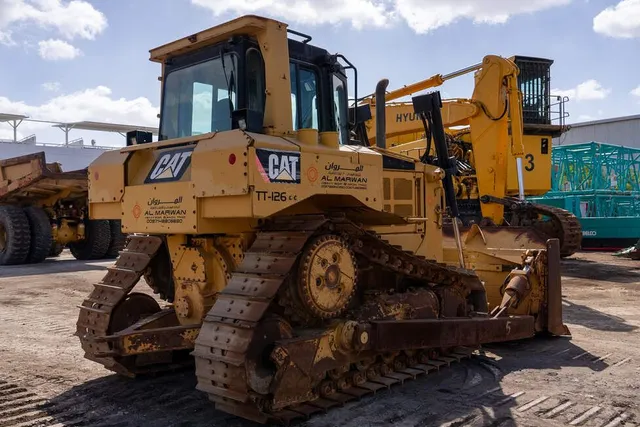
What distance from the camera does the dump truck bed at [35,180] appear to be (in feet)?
52.9

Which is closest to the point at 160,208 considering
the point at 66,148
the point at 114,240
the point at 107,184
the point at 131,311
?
the point at 107,184

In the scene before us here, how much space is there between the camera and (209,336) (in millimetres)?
4398

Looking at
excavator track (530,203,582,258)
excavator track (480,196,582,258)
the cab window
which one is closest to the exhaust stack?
the cab window

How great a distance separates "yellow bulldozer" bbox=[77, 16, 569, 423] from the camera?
177 inches

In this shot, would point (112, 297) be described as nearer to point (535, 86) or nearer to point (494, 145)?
point (494, 145)

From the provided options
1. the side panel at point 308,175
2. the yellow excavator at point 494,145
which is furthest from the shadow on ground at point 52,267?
the side panel at point 308,175

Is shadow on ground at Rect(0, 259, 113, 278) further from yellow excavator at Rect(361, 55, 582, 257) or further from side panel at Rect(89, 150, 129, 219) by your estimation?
side panel at Rect(89, 150, 129, 219)

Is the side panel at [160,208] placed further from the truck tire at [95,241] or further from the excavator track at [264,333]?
the truck tire at [95,241]

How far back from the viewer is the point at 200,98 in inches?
225

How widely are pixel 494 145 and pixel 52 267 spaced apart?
36.3 feet

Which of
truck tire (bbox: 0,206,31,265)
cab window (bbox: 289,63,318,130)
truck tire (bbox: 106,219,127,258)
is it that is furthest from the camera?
truck tire (bbox: 106,219,127,258)

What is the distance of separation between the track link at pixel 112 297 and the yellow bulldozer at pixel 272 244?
17 millimetres

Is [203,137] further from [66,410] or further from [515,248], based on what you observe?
[515,248]

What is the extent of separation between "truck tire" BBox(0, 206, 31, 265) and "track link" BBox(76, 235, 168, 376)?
11872mm
